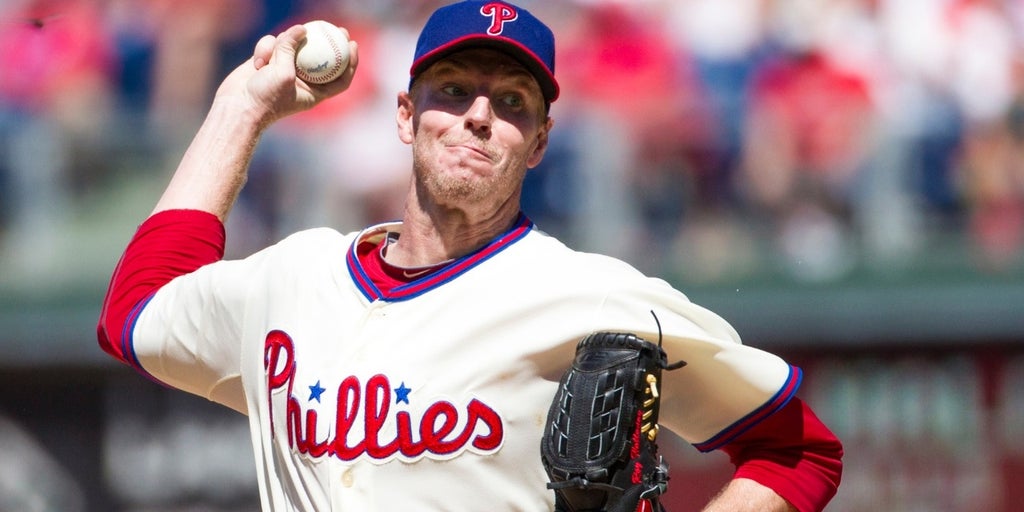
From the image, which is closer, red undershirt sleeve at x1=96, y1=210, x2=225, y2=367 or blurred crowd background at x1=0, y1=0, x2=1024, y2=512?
red undershirt sleeve at x1=96, y1=210, x2=225, y2=367

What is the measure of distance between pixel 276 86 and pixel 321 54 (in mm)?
111

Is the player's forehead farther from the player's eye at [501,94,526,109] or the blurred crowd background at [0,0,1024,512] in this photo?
the blurred crowd background at [0,0,1024,512]

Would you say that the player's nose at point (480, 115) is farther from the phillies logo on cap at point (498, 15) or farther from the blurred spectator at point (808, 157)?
the blurred spectator at point (808, 157)

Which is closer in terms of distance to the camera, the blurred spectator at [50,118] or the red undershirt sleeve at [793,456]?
the red undershirt sleeve at [793,456]

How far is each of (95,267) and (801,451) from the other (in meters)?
5.03

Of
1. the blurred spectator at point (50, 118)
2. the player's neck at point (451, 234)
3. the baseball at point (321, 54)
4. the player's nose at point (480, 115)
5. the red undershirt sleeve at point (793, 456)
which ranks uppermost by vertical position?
the blurred spectator at point (50, 118)

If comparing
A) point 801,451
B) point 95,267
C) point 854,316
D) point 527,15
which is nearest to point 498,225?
point 527,15

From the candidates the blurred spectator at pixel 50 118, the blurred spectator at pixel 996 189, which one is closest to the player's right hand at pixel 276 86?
the blurred spectator at pixel 50 118

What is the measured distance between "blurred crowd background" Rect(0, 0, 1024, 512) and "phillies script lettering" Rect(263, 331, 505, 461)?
399 cm

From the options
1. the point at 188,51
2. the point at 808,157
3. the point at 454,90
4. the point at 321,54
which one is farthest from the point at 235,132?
the point at 188,51

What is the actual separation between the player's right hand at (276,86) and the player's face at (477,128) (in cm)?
29

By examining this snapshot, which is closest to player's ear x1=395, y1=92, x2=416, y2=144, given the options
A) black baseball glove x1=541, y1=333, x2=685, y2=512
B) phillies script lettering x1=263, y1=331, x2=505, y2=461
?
phillies script lettering x1=263, y1=331, x2=505, y2=461

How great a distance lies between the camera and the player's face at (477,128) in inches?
107

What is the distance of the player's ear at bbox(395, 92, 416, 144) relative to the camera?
2.94 metres
